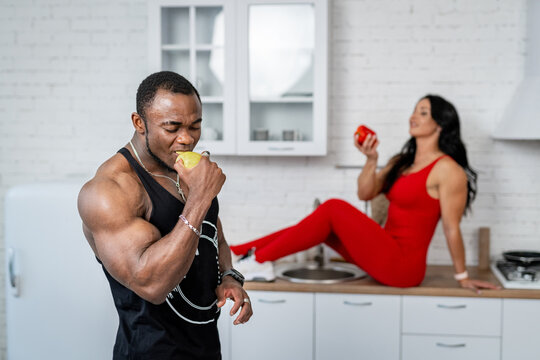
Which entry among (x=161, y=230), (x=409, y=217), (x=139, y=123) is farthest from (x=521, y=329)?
(x=139, y=123)

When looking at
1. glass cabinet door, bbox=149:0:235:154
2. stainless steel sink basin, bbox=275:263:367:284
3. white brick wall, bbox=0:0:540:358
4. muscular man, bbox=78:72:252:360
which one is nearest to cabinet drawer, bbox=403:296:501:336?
stainless steel sink basin, bbox=275:263:367:284

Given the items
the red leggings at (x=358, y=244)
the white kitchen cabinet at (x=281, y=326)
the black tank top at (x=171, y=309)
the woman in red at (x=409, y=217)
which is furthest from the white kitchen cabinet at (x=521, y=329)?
the black tank top at (x=171, y=309)

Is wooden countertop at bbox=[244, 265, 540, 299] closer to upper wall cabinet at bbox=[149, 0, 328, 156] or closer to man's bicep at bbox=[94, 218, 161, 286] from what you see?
upper wall cabinet at bbox=[149, 0, 328, 156]

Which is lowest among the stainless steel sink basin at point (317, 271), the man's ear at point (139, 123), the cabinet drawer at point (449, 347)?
the cabinet drawer at point (449, 347)

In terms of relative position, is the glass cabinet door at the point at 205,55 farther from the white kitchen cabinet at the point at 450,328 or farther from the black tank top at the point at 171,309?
the black tank top at the point at 171,309

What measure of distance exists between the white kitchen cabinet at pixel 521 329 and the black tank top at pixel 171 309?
5.67ft

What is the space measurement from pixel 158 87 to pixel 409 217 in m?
1.82

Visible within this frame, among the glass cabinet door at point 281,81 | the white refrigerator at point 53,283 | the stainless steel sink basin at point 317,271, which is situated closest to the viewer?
the white refrigerator at point 53,283

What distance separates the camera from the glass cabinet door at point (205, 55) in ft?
10.3

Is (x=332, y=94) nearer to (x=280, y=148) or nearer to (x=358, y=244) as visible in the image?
(x=280, y=148)

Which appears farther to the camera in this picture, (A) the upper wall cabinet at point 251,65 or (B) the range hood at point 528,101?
(A) the upper wall cabinet at point 251,65

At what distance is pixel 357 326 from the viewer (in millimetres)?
2893

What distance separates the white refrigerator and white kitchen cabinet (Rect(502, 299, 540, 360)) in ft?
6.05

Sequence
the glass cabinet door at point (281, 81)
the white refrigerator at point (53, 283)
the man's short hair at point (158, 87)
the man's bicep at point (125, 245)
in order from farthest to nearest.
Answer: the glass cabinet door at point (281, 81) < the white refrigerator at point (53, 283) < the man's short hair at point (158, 87) < the man's bicep at point (125, 245)
